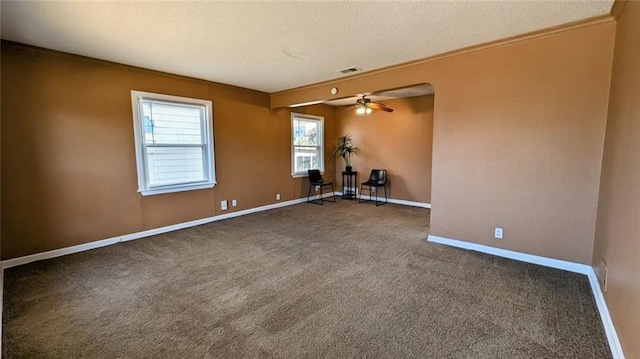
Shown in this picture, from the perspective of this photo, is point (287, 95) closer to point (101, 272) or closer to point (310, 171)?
point (310, 171)

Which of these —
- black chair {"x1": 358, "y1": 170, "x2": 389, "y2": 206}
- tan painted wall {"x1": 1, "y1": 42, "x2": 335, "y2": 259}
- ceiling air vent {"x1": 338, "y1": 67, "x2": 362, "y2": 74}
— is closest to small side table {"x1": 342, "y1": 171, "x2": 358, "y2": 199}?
black chair {"x1": 358, "y1": 170, "x2": 389, "y2": 206}

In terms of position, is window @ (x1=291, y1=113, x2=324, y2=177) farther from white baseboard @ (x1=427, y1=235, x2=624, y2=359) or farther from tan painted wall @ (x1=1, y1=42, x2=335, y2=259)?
white baseboard @ (x1=427, y1=235, x2=624, y2=359)

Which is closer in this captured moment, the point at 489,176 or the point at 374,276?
the point at 374,276

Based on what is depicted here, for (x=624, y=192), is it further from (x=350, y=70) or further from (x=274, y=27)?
(x=350, y=70)

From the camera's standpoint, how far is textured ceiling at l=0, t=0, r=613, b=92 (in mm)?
2219

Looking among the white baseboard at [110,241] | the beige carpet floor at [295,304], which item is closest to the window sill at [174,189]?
the white baseboard at [110,241]

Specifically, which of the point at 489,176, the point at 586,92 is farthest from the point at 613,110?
the point at 489,176

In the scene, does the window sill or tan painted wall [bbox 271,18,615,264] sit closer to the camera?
tan painted wall [bbox 271,18,615,264]

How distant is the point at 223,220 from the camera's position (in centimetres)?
487

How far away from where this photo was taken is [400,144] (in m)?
6.32

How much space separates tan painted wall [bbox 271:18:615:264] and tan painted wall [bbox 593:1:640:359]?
0.60ft

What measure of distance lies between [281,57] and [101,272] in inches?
122

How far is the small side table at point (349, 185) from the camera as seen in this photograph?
7075 millimetres

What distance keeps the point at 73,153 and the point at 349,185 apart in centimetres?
543
